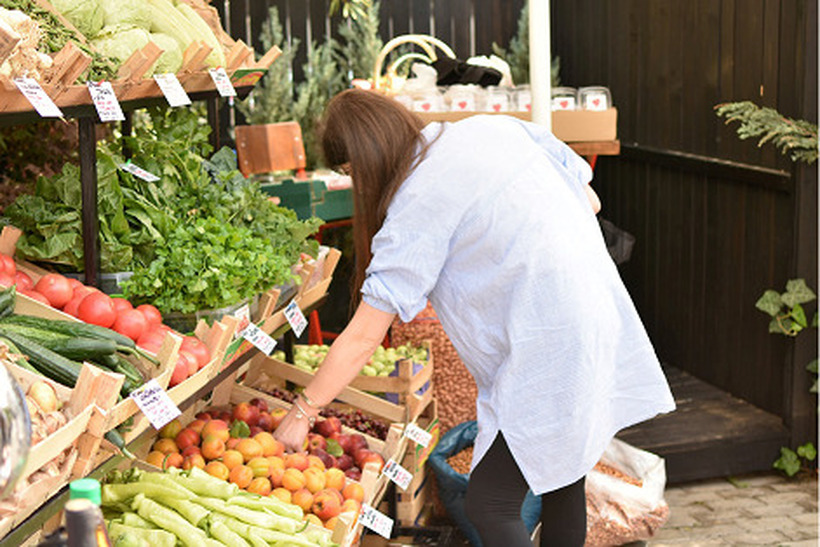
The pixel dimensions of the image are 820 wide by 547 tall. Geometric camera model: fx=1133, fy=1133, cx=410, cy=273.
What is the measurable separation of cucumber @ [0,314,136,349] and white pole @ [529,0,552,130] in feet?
6.34

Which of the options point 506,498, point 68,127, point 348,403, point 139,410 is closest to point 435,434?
point 348,403

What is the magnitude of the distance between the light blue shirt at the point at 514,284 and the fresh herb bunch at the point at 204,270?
0.46m

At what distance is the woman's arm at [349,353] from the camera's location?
108 inches

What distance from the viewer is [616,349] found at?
288cm

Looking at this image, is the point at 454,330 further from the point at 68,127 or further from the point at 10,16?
the point at 68,127

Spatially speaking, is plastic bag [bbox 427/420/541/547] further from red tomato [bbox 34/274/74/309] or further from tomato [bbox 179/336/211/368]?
red tomato [bbox 34/274/74/309]

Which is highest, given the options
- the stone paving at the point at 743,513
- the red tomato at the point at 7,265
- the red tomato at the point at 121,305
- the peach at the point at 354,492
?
the red tomato at the point at 7,265

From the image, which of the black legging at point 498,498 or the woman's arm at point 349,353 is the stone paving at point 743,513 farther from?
the woman's arm at point 349,353

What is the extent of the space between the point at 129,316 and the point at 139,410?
1.18 ft

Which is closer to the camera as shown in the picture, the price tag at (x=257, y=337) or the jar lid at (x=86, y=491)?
the jar lid at (x=86, y=491)

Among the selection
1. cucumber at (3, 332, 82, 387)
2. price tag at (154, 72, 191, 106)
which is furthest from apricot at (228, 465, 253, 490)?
price tag at (154, 72, 191, 106)

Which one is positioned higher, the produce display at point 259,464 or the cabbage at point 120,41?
the cabbage at point 120,41

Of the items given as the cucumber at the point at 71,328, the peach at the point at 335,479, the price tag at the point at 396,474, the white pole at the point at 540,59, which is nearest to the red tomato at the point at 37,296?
the cucumber at the point at 71,328

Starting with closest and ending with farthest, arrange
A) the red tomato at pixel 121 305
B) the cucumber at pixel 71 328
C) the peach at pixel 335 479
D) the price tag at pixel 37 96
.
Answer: the price tag at pixel 37 96 < the cucumber at pixel 71 328 < the red tomato at pixel 121 305 < the peach at pixel 335 479
